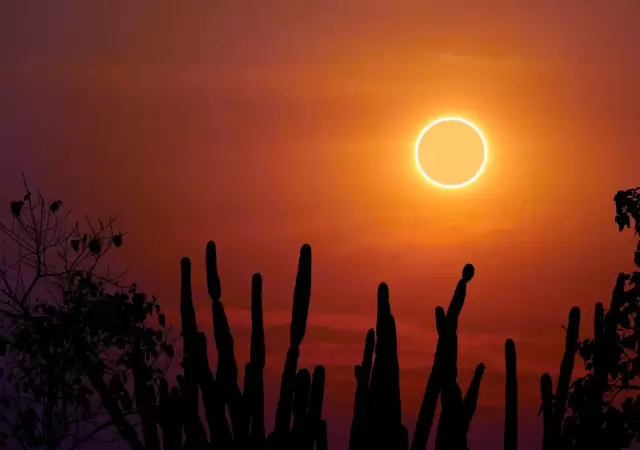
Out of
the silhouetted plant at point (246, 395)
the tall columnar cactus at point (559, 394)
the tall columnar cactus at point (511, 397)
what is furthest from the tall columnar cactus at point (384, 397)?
the tall columnar cactus at point (559, 394)

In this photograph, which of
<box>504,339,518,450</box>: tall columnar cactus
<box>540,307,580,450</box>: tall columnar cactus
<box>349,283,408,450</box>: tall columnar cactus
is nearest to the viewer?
<box>349,283,408,450</box>: tall columnar cactus

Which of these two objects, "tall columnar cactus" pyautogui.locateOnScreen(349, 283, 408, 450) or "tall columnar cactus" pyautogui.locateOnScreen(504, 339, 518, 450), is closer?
"tall columnar cactus" pyautogui.locateOnScreen(349, 283, 408, 450)

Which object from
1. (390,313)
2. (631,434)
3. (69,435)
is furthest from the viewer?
(69,435)

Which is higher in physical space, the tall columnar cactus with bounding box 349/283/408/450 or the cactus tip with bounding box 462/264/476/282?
the cactus tip with bounding box 462/264/476/282

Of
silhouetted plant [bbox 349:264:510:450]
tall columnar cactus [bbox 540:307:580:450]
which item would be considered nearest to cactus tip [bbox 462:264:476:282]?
silhouetted plant [bbox 349:264:510:450]

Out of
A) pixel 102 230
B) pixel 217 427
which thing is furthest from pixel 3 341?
pixel 217 427

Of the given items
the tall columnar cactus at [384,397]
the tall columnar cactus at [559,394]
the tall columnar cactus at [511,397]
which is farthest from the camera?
the tall columnar cactus at [559,394]

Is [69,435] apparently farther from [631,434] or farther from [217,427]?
[631,434]

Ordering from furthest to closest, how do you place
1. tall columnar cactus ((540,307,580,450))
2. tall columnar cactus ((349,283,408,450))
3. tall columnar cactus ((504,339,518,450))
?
tall columnar cactus ((540,307,580,450)), tall columnar cactus ((504,339,518,450)), tall columnar cactus ((349,283,408,450))

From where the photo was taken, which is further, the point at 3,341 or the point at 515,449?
the point at 3,341

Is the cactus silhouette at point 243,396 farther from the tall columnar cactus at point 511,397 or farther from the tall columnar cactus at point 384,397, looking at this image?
the tall columnar cactus at point 511,397

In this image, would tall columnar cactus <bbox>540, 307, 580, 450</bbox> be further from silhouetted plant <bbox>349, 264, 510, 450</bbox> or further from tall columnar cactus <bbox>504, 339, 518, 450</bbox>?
silhouetted plant <bbox>349, 264, 510, 450</bbox>
